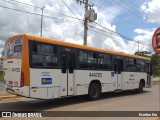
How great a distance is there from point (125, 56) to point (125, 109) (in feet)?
23.8

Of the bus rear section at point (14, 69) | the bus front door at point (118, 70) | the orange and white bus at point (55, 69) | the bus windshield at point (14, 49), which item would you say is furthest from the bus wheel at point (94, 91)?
the bus windshield at point (14, 49)

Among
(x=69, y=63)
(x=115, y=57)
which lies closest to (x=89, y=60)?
(x=69, y=63)

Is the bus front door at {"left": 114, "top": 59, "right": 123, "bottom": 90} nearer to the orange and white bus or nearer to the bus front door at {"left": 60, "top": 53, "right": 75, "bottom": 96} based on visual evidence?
the orange and white bus

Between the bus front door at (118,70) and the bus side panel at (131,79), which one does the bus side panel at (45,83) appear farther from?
the bus side panel at (131,79)

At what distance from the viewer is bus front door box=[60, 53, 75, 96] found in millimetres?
13086

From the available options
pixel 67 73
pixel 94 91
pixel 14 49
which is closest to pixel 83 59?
pixel 67 73

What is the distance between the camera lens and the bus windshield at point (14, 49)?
38.6ft

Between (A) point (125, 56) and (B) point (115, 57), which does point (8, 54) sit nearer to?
(B) point (115, 57)

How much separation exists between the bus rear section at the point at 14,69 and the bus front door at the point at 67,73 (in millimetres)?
2256

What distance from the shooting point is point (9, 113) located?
10.9 m

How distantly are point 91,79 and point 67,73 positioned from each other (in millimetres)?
2235

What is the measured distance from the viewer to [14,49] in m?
12.2

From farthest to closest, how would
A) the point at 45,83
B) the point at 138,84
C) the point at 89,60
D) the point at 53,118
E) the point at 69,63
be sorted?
1. the point at 138,84
2. the point at 89,60
3. the point at 69,63
4. the point at 45,83
5. the point at 53,118

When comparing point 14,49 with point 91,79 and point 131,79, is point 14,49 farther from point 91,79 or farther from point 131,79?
point 131,79
